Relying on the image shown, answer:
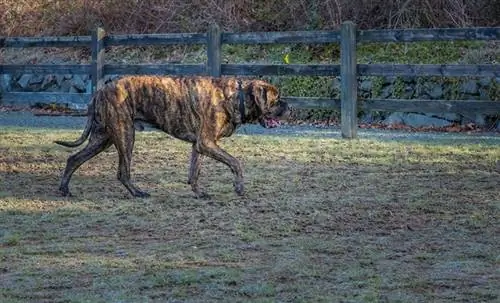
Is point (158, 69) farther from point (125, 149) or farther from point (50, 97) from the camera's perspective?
point (125, 149)

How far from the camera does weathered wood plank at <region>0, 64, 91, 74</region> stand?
1911 cm

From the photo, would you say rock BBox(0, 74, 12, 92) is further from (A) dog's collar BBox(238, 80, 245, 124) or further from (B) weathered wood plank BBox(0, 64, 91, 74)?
(A) dog's collar BBox(238, 80, 245, 124)

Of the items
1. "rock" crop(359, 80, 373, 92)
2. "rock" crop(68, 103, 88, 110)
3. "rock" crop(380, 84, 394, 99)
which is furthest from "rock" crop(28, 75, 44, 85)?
"rock" crop(380, 84, 394, 99)

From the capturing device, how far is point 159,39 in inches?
716

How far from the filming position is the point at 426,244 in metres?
7.58

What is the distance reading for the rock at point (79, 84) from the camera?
22000mm

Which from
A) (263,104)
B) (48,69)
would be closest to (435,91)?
(48,69)

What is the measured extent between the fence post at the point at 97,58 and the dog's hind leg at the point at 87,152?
8974 mm

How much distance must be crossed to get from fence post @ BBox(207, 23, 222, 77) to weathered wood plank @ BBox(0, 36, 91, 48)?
2.88 m

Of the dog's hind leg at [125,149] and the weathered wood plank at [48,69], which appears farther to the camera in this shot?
the weathered wood plank at [48,69]

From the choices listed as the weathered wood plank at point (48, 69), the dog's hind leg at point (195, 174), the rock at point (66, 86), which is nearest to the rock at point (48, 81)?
the rock at point (66, 86)

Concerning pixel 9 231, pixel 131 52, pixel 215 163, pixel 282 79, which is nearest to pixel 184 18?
pixel 131 52

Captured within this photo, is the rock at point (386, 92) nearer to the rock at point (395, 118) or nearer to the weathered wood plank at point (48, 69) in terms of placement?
the rock at point (395, 118)

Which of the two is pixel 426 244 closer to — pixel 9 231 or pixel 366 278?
pixel 366 278
